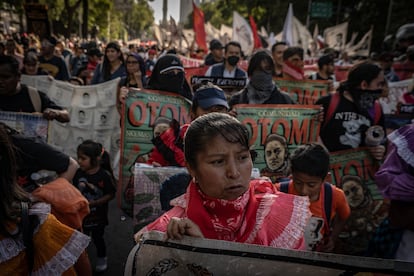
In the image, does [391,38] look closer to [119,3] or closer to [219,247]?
[119,3]

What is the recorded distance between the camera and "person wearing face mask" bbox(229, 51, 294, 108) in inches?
147

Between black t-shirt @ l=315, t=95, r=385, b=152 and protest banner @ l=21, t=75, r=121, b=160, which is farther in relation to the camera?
protest banner @ l=21, t=75, r=121, b=160

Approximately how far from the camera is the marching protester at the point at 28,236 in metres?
1.55

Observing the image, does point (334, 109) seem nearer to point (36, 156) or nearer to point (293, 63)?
point (293, 63)

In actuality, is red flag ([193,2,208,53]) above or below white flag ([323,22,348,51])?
below

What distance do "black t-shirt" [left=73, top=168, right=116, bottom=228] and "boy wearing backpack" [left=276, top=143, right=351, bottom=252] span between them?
173cm

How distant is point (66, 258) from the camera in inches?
63.6

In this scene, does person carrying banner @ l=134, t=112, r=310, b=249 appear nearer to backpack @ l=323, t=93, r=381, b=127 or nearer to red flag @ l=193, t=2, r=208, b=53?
backpack @ l=323, t=93, r=381, b=127

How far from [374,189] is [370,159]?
0.27 m

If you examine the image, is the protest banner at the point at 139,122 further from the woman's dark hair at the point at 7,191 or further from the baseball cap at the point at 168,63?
the woman's dark hair at the point at 7,191

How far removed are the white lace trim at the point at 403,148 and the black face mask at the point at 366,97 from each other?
1.42 metres

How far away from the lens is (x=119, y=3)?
27250 millimetres

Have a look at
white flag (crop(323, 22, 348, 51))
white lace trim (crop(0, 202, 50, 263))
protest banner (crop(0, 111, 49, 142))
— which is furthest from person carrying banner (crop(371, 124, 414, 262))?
white flag (crop(323, 22, 348, 51))

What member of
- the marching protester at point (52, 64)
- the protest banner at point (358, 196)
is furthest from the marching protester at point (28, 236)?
the marching protester at point (52, 64)
